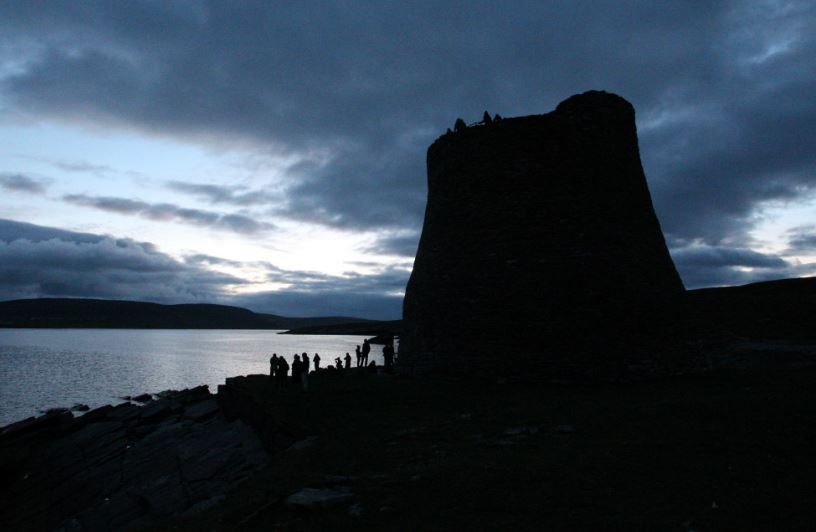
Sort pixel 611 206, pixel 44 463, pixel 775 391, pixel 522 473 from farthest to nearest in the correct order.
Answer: pixel 44 463
pixel 611 206
pixel 775 391
pixel 522 473

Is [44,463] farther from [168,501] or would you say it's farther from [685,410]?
→ [685,410]

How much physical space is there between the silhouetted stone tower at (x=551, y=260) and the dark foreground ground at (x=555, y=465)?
7.85ft

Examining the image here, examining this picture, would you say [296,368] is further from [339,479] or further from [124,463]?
[339,479]

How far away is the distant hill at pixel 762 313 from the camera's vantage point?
1451 inches

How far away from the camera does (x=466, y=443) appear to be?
9.84 m

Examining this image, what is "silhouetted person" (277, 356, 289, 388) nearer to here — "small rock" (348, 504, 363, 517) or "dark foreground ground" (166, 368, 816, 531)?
"dark foreground ground" (166, 368, 816, 531)

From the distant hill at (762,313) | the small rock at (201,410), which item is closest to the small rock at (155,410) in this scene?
the small rock at (201,410)

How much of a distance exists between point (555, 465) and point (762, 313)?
150ft

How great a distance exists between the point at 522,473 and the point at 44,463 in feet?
→ 73.7

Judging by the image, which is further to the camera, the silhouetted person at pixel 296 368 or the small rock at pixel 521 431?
the silhouetted person at pixel 296 368

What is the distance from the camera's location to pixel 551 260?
1684 centimetres

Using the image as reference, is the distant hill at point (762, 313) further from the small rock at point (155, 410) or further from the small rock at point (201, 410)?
the small rock at point (155, 410)

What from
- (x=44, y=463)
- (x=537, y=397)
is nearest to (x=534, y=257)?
(x=537, y=397)

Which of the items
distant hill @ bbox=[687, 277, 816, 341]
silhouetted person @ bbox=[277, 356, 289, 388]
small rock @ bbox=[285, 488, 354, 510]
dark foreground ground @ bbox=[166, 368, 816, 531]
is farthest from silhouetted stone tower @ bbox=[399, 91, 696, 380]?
distant hill @ bbox=[687, 277, 816, 341]
